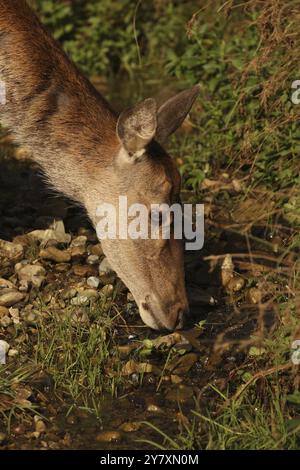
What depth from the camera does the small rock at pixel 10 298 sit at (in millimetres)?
6656

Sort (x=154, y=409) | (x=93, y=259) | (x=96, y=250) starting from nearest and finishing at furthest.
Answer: (x=154, y=409) → (x=93, y=259) → (x=96, y=250)

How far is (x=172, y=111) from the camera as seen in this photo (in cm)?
641

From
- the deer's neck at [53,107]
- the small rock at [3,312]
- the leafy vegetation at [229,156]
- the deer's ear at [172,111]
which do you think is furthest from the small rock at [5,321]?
the deer's ear at [172,111]

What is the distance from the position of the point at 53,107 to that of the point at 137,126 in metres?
0.71

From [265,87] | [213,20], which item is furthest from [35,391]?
[213,20]

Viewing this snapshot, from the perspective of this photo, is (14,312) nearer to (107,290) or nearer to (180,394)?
(107,290)

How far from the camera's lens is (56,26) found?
1034 centimetres

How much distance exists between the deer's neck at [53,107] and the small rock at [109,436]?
5.39ft

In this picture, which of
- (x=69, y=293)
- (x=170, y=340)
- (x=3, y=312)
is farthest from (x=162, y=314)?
(x=3, y=312)

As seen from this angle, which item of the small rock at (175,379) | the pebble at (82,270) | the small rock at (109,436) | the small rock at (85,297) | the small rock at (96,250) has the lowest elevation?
the small rock at (109,436)

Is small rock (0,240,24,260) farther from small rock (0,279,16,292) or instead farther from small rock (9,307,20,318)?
small rock (9,307,20,318)

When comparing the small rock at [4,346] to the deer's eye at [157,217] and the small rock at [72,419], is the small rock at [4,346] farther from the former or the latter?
the deer's eye at [157,217]

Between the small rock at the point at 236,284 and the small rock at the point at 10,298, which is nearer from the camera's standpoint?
the small rock at the point at 10,298

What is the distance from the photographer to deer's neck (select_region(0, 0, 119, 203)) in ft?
21.3
